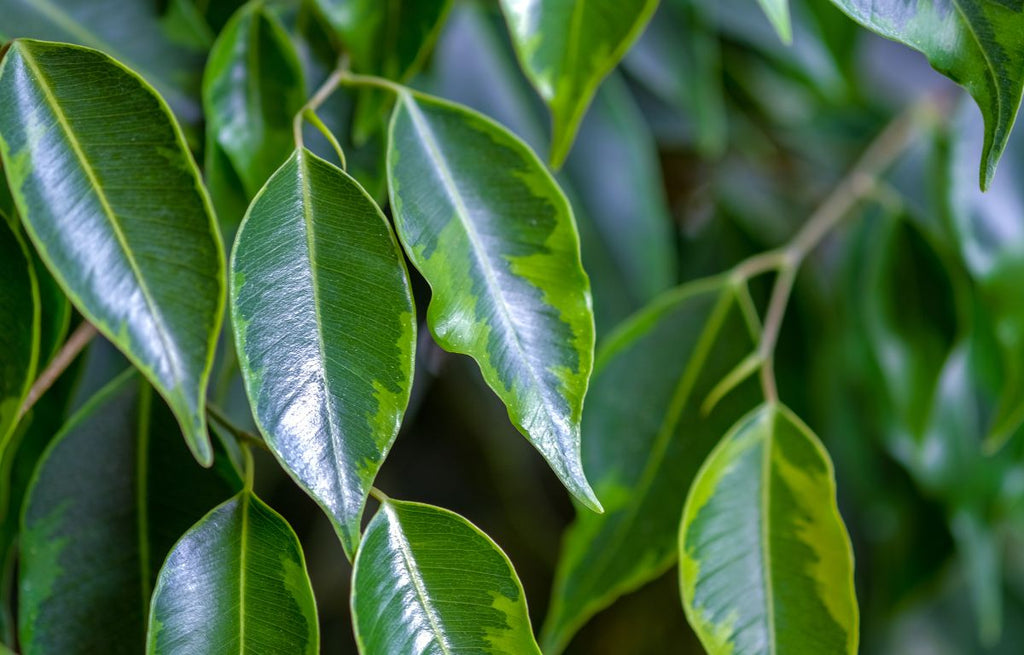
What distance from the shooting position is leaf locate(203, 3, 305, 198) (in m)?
0.36

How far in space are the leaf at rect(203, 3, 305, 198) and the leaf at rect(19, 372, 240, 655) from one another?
0.36 ft

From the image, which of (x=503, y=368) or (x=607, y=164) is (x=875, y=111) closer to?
(x=607, y=164)

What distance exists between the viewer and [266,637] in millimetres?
263

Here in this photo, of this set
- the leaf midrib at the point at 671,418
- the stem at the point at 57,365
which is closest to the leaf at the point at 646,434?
the leaf midrib at the point at 671,418

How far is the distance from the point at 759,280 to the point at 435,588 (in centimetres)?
40

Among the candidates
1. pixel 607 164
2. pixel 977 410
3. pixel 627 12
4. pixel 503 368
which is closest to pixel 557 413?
pixel 503 368

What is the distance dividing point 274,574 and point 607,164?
402 mm

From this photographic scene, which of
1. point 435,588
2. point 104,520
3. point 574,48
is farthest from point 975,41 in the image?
point 104,520

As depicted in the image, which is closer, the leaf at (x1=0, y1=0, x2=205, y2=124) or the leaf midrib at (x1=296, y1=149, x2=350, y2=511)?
the leaf midrib at (x1=296, y1=149, x2=350, y2=511)

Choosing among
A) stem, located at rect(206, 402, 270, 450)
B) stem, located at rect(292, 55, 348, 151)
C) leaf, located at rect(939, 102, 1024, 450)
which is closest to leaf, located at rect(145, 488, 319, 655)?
stem, located at rect(206, 402, 270, 450)

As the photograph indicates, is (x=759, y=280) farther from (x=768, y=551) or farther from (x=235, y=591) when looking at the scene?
(x=235, y=591)

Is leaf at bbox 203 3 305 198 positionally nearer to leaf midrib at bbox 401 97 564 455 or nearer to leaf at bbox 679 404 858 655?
leaf midrib at bbox 401 97 564 455

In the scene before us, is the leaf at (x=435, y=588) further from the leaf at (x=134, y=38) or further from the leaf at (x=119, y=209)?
the leaf at (x=134, y=38)

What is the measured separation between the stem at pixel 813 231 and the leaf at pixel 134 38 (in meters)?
0.29
